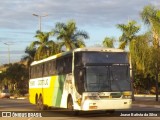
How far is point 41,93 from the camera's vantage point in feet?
100.0

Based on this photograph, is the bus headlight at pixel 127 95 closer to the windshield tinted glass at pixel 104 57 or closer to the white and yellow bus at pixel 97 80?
the white and yellow bus at pixel 97 80

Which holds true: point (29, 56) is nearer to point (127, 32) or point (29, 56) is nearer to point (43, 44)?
point (43, 44)

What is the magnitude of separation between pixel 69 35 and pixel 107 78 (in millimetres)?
30305

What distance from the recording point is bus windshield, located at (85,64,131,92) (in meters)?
21.9

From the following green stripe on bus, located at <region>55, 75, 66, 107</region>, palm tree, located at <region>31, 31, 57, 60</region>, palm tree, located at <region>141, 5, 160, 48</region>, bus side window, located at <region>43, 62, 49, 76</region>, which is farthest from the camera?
palm tree, located at <region>31, 31, 57, 60</region>

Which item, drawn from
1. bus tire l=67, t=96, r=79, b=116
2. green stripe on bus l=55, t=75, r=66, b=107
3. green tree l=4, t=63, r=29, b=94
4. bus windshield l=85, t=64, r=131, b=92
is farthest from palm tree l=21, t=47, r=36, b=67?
bus windshield l=85, t=64, r=131, b=92

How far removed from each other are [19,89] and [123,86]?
2329 inches

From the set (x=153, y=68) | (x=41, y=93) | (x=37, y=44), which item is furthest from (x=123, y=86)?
(x=37, y=44)

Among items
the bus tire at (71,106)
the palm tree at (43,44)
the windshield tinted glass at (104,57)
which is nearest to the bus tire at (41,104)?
the bus tire at (71,106)

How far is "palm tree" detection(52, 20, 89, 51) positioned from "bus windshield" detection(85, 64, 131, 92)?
95.8 feet

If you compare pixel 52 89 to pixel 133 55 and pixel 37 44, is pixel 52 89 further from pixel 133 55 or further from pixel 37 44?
pixel 37 44

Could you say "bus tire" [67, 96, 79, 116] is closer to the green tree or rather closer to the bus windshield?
the bus windshield

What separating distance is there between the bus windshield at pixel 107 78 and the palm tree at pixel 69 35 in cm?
2921

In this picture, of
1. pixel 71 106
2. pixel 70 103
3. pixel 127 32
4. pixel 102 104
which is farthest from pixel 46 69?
pixel 127 32
